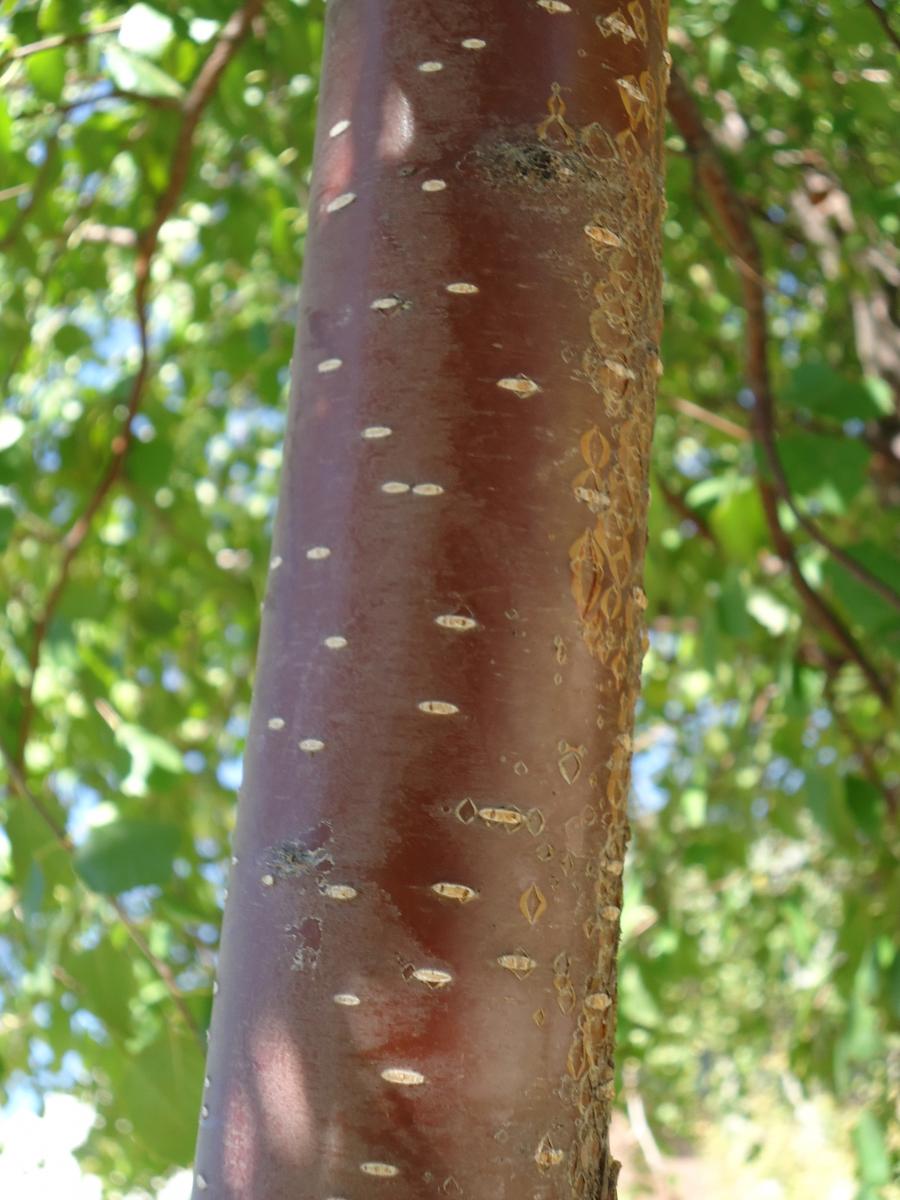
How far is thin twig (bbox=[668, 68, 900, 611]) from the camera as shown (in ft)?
4.18

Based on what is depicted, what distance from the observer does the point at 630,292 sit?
62 cm

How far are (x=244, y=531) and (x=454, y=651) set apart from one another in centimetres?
230

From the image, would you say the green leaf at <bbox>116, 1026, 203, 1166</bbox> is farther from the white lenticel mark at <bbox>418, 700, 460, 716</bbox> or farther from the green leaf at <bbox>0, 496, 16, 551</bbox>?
the white lenticel mark at <bbox>418, 700, 460, 716</bbox>

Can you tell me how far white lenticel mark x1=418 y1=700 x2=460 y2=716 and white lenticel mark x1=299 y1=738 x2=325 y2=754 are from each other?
0.16ft

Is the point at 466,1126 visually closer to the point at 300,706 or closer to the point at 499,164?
the point at 300,706

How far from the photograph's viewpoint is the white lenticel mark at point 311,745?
0.55 meters

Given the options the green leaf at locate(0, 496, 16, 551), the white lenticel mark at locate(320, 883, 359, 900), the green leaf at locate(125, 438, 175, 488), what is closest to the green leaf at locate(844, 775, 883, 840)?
the green leaf at locate(125, 438, 175, 488)

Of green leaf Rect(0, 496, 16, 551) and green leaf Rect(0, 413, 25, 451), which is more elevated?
green leaf Rect(0, 413, 25, 451)

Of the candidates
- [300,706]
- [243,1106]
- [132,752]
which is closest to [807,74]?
[132,752]

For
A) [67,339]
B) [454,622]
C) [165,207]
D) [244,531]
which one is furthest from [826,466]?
[244,531]

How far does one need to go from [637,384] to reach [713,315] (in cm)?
198

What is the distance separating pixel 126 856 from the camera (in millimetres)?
1113

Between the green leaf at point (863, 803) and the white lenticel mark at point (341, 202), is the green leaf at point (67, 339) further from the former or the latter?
the white lenticel mark at point (341, 202)

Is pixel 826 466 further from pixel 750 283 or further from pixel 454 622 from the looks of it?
pixel 454 622
